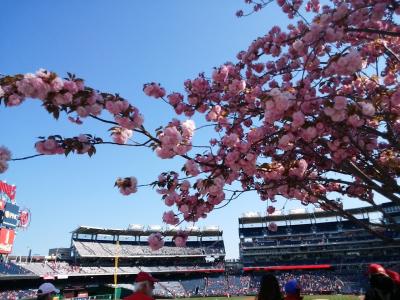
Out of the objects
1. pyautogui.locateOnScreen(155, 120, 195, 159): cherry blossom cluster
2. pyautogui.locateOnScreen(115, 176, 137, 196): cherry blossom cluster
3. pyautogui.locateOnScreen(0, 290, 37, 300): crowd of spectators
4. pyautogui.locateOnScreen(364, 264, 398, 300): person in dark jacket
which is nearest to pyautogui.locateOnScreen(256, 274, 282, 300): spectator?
pyautogui.locateOnScreen(364, 264, 398, 300): person in dark jacket

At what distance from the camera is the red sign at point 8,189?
32031mm

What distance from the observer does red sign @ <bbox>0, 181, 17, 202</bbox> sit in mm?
32031

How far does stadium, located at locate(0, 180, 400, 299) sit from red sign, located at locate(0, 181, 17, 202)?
6721 millimetres

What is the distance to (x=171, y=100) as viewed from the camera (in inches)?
232

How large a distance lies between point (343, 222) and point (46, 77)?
190ft

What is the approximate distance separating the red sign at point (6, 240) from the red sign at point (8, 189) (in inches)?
116

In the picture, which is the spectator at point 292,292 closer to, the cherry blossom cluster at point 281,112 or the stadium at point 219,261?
the cherry blossom cluster at point 281,112

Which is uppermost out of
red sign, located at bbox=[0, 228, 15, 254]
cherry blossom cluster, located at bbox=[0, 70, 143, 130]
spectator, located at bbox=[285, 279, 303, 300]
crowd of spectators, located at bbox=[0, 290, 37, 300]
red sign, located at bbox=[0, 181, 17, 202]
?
red sign, located at bbox=[0, 181, 17, 202]

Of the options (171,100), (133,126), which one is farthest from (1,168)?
(171,100)

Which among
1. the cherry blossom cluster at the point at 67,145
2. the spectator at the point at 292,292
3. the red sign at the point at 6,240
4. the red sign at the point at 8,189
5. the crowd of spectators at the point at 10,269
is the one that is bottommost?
the spectator at the point at 292,292

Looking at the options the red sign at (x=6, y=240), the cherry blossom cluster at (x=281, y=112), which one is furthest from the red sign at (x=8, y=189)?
the cherry blossom cluster at (x=281, y=112)

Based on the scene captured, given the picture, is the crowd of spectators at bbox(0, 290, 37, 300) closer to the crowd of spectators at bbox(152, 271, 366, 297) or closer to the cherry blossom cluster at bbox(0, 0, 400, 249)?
the crowd of spectators at bbox(152, 271, 366, 297)

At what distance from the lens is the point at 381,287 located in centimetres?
344

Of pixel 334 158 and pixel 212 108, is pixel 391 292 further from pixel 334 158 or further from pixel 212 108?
pixel 212 108
